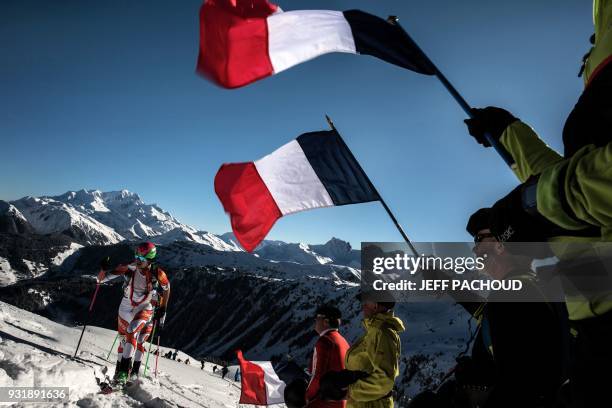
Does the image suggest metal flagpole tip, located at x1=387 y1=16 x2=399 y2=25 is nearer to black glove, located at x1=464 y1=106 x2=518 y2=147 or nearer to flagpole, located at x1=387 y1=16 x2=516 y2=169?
flagpole, located at x1=387 y1=16 x2=516 y2=169

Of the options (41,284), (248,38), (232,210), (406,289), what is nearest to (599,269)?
(406,289)

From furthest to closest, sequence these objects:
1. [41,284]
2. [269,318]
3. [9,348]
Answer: [41,284] < [269,318] < [9,348]

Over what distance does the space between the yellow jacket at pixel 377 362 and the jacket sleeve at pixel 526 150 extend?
2244 millimetres

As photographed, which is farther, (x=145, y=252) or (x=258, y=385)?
(x=145, y=252)

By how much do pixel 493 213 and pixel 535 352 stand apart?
2.71 feet

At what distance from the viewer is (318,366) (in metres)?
4.17

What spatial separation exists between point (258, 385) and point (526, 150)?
15.6 ft

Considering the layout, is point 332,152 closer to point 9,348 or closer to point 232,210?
point 232,210

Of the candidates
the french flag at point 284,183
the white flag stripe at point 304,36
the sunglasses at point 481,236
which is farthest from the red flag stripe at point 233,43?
the sunglasses at point 481,236

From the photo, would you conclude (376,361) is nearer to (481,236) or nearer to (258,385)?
(481,236)

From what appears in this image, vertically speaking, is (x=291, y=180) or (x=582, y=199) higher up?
(x=291, y=180)

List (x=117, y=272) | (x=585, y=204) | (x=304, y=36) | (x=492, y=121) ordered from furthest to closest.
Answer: (x=117, y=272) → (x=304, y=36) → (x=492, y=121) → (x=585, y=204)

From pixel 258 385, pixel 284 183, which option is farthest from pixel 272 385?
pixel 284 183

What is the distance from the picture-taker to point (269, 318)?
364ft
